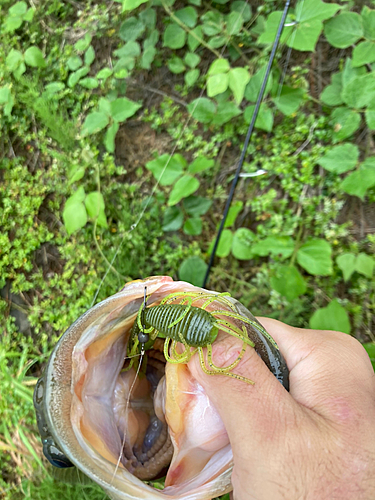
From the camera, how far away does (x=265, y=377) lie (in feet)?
3.46

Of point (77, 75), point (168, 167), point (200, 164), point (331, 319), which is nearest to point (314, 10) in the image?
point (200, 164)

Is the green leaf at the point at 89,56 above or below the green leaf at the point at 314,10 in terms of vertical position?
above

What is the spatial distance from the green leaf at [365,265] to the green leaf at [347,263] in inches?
1.2

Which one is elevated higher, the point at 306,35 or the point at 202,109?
the point at 306,35

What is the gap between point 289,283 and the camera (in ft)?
7.63

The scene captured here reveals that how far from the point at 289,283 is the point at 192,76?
5.37 ft

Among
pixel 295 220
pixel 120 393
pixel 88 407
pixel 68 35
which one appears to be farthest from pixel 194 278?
pixel 68 35

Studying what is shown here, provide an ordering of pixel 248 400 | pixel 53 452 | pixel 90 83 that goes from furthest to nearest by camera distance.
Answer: pixel 90 83 → pixel 53 452 → pixel 248 400

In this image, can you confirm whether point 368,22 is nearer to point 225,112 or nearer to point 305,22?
point 305,22

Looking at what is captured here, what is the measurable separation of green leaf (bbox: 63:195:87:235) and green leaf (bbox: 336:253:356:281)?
1.76 metres

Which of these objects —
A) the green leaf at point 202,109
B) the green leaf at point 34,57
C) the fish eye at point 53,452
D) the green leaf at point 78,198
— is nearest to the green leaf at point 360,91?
the green leaf at point 202,109

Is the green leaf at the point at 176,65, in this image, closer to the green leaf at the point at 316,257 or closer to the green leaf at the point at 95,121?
the green leaf at the point at 95,121

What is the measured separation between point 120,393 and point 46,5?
10.6 ft

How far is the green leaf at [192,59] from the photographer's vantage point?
2605 mm
